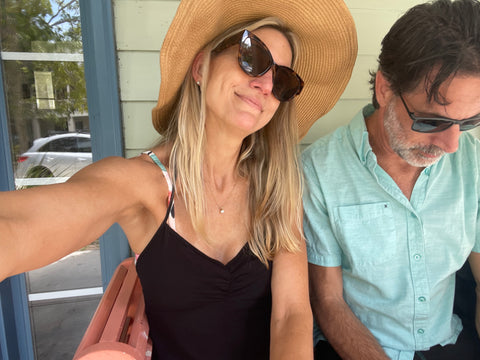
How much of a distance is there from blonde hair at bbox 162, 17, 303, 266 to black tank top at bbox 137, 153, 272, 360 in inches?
3.8

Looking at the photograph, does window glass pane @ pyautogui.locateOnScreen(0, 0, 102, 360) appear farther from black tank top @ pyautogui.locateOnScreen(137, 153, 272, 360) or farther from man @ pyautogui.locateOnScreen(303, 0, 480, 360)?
man @ pyautogui.locateOnScreen(303, 0, 480, 360)

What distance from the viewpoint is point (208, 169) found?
1409mm

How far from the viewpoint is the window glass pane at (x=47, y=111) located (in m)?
1.76

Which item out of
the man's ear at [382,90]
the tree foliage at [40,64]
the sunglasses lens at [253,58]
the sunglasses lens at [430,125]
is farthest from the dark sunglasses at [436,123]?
the tree foliage at [40,64]

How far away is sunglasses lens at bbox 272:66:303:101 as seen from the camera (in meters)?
1.30

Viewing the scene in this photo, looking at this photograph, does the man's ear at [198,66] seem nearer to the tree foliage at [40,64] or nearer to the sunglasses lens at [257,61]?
the sunglasses lens at [257,61]

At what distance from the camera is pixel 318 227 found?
4.79ft

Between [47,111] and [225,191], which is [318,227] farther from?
[47,111]

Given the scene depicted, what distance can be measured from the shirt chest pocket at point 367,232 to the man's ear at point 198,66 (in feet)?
2.60

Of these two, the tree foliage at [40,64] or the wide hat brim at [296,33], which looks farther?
the tree foliage at [40,64]

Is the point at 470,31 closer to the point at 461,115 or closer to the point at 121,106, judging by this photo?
the point at 461,115

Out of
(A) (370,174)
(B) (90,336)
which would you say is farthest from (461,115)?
(B) (90,336)

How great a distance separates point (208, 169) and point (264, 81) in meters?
0.42

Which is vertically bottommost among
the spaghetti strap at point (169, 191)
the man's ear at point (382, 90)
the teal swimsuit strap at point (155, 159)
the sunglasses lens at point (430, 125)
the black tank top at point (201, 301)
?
the black tank top at point (201, 301)
